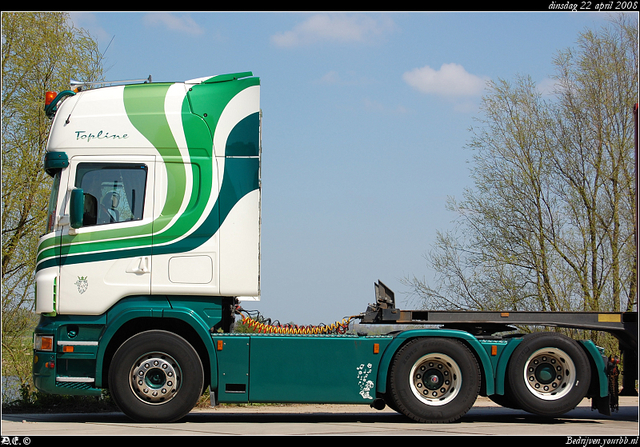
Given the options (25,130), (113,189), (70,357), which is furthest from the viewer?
(25,130)

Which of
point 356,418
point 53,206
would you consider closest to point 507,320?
point 356,418

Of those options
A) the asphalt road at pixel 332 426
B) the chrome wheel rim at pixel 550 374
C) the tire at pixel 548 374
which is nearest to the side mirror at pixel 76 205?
the asphalt road at pixel 332 426

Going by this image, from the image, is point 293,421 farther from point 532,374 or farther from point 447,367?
point 532,374

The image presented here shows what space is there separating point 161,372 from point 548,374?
5307mm

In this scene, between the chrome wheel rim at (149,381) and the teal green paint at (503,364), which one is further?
the teal green paint at (503,364)

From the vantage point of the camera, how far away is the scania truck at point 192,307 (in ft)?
28.9

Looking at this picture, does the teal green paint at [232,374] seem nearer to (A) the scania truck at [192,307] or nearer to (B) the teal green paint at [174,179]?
(A) the scania truck at [192,307]

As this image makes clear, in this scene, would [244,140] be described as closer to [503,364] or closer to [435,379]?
[435,379]

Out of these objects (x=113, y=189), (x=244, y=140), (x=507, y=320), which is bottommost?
(x=507, y=320)

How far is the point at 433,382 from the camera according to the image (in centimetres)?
913

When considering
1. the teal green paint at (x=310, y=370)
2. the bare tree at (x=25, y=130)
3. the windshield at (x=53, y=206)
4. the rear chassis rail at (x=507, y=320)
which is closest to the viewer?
the teal green paint at (x=310, y=370)

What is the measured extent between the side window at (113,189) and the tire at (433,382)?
4.14 metres

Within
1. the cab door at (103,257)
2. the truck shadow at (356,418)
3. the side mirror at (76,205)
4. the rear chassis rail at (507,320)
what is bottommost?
the truck shadow at (356,418)

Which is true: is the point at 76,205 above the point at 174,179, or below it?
below
